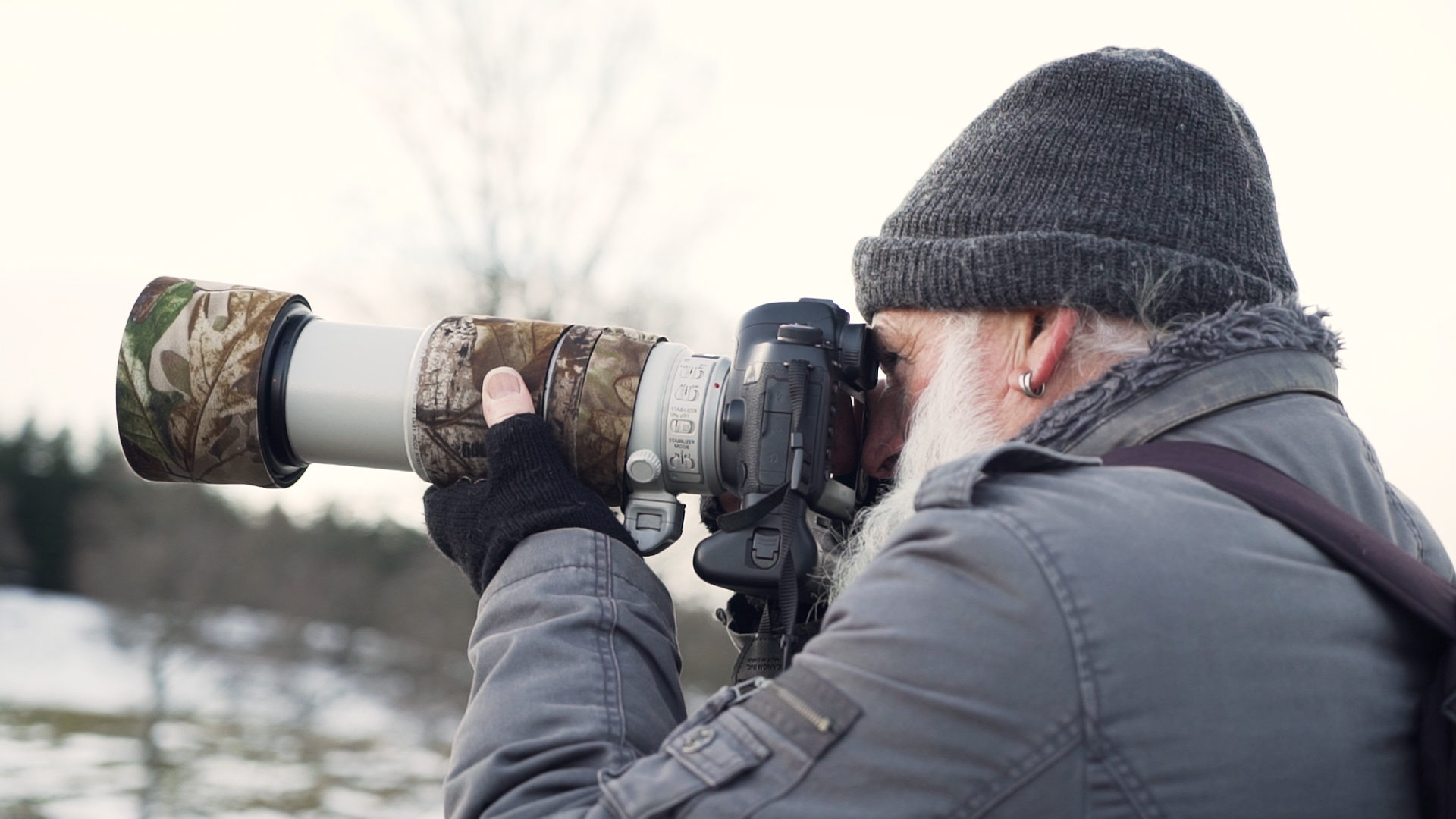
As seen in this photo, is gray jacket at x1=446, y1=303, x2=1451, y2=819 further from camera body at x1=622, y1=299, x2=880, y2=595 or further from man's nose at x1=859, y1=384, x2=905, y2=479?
man's nose at x1=859, y1=384, x2=905, y2=479

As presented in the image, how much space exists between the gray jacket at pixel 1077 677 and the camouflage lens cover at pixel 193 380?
0.73 metres

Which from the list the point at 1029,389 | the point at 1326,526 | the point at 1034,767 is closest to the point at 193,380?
the point at 1029,389

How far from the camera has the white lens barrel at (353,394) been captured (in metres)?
1.46

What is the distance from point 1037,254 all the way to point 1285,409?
311 mm

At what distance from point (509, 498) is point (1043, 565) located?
0.70 m

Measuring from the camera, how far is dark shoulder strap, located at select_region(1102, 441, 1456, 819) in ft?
2.65

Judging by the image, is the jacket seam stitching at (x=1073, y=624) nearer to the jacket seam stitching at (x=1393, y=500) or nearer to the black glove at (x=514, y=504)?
the jacket seam stitching at (x=1393, y=500)

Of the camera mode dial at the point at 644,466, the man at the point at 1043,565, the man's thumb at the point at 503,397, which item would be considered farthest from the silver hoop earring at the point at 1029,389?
the man's thumb at the point at 503,397

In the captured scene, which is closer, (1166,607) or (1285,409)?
(1166,607)

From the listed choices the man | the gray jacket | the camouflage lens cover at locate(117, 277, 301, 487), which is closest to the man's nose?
→ the man

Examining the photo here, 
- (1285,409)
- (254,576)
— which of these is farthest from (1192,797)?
(254,576)

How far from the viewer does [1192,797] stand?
2.54 feet

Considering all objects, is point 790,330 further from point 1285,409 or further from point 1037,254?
point 1285,409

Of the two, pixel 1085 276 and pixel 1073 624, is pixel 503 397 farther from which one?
pixel 1073 624
